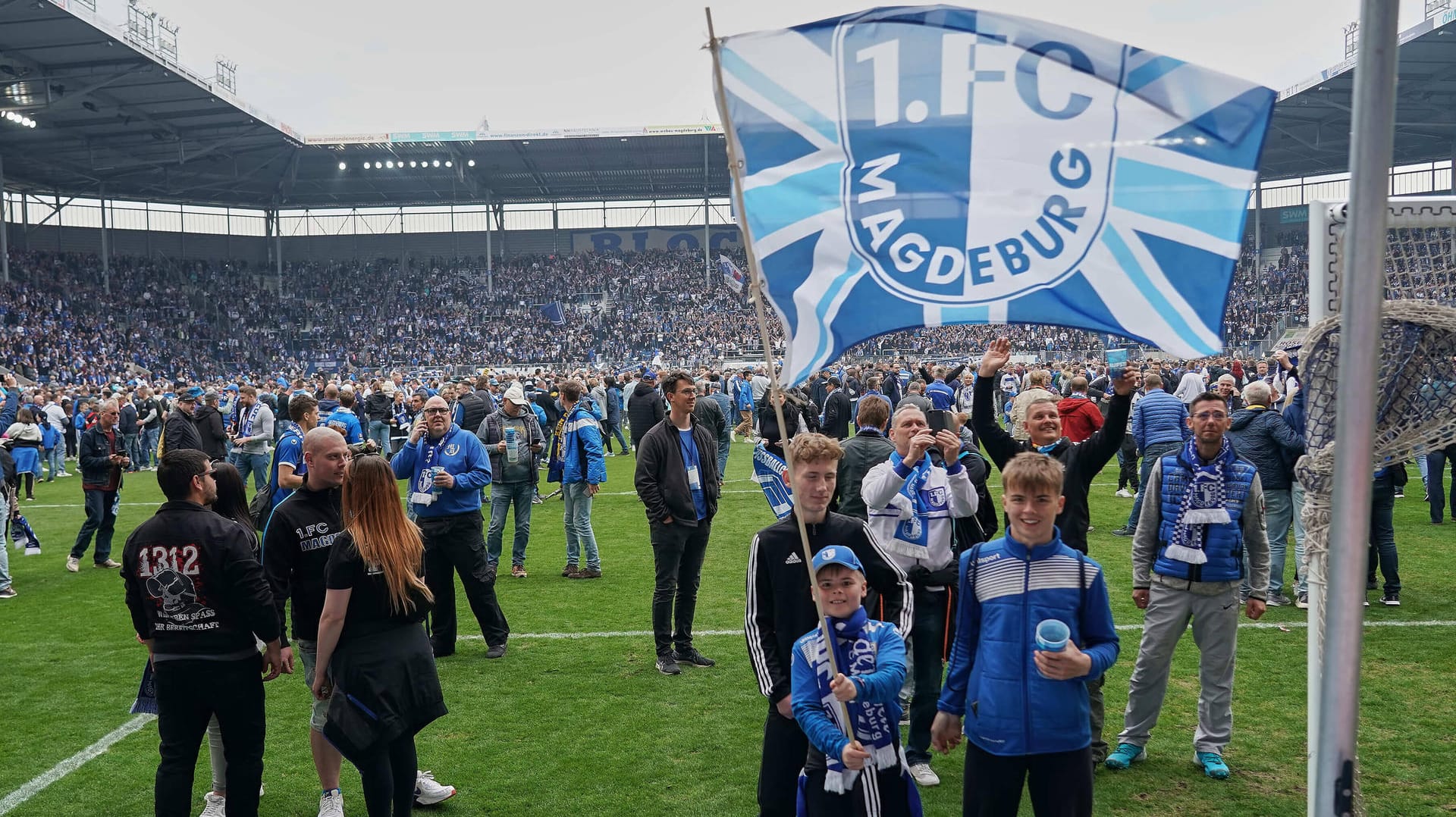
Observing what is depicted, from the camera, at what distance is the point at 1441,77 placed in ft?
121

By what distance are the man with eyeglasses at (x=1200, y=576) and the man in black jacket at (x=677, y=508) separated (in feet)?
9.62

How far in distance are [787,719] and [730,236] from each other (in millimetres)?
54538

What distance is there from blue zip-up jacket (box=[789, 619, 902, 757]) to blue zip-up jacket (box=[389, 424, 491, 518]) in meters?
4.31

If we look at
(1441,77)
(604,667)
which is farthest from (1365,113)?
(1441,77)

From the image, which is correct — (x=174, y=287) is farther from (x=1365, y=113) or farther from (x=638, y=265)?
(x=1365, y=113)

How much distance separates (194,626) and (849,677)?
2749 mm

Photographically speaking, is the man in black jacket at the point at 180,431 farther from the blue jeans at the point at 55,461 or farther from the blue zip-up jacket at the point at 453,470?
the blue jeans at the point at 55,461

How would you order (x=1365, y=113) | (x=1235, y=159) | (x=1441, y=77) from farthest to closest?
(x=1441, y=77)
(x=1235, y=159)
(x=1365, y=113)

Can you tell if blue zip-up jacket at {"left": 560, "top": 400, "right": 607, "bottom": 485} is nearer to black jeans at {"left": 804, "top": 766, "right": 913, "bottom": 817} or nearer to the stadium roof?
black jeans at {"left": 804, "top": 766, "right": 913, "bottom": 817}

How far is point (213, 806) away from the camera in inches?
201

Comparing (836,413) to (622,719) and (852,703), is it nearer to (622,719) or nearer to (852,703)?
(622,719)

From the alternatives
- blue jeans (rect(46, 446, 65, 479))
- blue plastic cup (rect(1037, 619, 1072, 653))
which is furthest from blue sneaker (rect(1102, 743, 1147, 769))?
blue jeans (rect(46, 446, 65, 479))

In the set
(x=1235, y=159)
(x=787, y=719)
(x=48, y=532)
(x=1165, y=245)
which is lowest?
(x=48, y=532)

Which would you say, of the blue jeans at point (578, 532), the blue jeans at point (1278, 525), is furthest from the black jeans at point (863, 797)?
the blue jeans at point (578, 532)
